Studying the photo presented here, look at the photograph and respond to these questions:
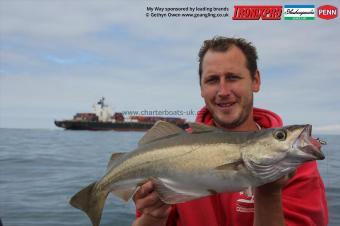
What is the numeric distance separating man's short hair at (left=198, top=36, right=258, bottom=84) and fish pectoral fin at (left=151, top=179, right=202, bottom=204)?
209 centimetres

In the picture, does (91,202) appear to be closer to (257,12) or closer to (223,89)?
(223,89)

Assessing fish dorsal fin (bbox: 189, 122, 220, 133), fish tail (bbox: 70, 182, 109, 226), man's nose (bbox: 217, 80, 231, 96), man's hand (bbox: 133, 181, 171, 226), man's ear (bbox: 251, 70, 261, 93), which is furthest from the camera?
man's ear (bbox: 251, 70, 261, 93)

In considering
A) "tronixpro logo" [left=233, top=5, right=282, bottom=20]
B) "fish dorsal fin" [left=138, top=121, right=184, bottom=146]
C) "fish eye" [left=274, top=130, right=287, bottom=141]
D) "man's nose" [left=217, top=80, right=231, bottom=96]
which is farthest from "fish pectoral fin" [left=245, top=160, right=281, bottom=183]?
"tronixpro logo" [left=233, top=5, right=282, bottom=20]

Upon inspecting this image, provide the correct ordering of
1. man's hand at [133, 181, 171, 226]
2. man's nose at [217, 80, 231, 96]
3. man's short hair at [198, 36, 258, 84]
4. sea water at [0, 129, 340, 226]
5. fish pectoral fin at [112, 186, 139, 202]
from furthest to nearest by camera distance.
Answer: sea water at [0, 129, 340, 226]
man's short hair at [198, 36, 258, 84]
man's nose at [217, 80, 231, 96]
fish pectoral fin at [112, 186, 139, 202]
man's hand at [133, 181, 171, 226]

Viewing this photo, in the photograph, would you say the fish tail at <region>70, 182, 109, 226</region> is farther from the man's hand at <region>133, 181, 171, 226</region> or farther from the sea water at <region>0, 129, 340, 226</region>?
the sea water at <region>0, 129, 340, 226</region>

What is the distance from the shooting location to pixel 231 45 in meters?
5.62

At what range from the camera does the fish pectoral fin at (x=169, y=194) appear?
4.21 metres

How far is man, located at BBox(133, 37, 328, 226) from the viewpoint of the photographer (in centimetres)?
487

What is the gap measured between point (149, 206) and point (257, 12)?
34.2 feet

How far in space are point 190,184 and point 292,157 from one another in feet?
3.49

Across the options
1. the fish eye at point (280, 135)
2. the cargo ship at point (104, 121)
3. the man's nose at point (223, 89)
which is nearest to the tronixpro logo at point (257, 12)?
the man's nose at point (223, 89)

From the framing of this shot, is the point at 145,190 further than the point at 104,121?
No

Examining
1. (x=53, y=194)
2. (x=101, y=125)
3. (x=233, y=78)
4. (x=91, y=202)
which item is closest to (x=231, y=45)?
(x=233, y=78)

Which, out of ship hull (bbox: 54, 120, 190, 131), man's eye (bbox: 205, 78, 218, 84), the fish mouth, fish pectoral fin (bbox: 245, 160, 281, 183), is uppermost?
man's eye (bbox: 205, 78, 218, 84)
